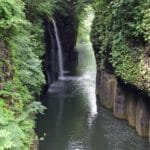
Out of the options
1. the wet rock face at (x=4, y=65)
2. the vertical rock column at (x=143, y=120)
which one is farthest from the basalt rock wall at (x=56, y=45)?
the wet rock face at (x=4, y=65)

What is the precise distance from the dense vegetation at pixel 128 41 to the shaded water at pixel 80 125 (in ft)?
7.82

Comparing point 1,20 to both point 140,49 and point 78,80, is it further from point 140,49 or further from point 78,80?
point 78,80

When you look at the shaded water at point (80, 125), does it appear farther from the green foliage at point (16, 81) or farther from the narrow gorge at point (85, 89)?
the green foliage at point (16, 81)

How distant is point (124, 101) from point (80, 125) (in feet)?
8.10

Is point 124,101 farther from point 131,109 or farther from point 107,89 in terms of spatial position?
point 107,89

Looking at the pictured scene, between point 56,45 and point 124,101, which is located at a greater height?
point 56,45

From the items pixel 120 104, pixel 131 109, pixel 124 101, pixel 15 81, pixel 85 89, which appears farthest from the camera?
pixel 85 89

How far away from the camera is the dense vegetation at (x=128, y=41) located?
742 inches

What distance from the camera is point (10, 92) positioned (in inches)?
499

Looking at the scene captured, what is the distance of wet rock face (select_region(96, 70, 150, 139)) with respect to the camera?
62.2 feet

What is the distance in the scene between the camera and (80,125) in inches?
848

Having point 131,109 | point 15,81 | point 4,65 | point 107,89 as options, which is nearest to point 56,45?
point 107,89

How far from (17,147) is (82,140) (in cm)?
946

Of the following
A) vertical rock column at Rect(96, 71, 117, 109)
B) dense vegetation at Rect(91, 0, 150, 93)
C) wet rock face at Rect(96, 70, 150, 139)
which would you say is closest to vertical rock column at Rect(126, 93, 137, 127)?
wet rock face at Rect(96, 70, 150, 139)
